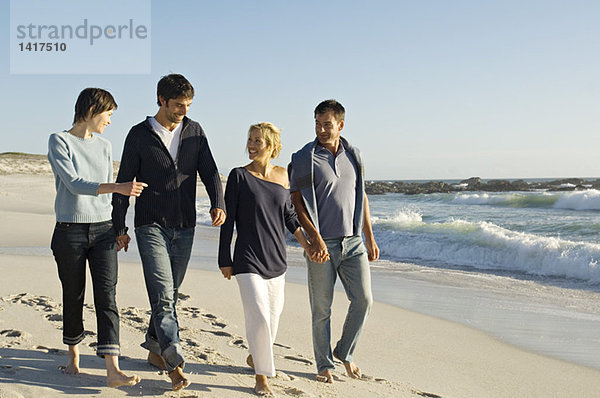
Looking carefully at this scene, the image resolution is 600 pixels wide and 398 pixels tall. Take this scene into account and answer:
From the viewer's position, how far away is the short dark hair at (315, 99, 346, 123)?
3.91 metres

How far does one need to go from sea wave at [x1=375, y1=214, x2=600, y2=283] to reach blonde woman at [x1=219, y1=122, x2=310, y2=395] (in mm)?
7068

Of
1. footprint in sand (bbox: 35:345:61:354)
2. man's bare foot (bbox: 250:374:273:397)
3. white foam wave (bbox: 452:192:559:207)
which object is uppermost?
white foam wave (bbox: 452:192:559:207)

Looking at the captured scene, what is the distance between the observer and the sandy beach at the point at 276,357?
3527 mm

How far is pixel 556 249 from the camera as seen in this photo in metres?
10.3

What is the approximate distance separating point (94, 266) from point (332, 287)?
5.08 ft

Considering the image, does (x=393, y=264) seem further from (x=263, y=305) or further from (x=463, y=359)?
(x=263, y=305)

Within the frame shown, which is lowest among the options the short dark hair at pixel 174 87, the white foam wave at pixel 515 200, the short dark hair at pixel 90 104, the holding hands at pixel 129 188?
the white foam wave at pixel 515 200

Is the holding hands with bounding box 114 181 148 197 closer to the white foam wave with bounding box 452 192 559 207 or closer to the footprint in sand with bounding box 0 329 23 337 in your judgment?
the footprint in sand with bounding box 0 329 23 337

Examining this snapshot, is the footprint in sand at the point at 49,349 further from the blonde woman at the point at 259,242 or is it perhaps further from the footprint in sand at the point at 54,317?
the blonde woman at the point at 259,242

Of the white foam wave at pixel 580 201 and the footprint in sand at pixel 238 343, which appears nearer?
the footprint in sand at pixel 238 343

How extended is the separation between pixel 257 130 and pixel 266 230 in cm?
62

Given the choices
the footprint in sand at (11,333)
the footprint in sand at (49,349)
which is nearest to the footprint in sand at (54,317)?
the footprint in sand at (11,333)

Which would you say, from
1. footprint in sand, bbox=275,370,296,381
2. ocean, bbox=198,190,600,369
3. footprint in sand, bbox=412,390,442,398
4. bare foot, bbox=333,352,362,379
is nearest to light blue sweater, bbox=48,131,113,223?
footprint in sand, bbox=275,370,296,381

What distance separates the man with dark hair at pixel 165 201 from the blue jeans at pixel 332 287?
0.81 meters
